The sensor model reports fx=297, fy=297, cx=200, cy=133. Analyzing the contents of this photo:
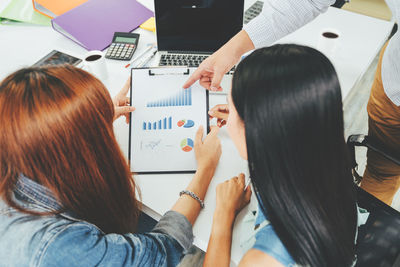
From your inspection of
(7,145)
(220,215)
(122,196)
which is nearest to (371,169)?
(220,215)

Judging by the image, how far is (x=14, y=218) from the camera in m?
0.58

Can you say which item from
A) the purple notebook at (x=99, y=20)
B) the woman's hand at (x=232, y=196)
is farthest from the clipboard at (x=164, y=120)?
the purple notebook at (x=99, y=20)

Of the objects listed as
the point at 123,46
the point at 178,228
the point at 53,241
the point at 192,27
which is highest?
the point at 192,27

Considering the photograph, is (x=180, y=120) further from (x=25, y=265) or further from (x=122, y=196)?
(x=25, y=265)

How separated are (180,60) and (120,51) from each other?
28 centimetres

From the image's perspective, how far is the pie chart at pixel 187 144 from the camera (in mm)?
893

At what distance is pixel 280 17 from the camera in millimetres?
1058

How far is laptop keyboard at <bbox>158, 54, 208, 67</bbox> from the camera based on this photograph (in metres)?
1.18

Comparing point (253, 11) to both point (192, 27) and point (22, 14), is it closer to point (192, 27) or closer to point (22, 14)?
point (192, 27)

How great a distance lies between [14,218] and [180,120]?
0.50 m

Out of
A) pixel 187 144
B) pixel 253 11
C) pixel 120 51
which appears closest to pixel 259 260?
pixel 187 144

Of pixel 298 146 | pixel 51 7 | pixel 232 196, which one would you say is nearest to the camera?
pixel 298 146

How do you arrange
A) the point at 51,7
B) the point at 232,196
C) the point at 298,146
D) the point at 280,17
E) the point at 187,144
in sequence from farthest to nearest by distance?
the point at 51,7
the point at 280,17
the point at 187,144
the point at 232,196
the point at 298,146

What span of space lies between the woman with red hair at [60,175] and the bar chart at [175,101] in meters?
0.29
